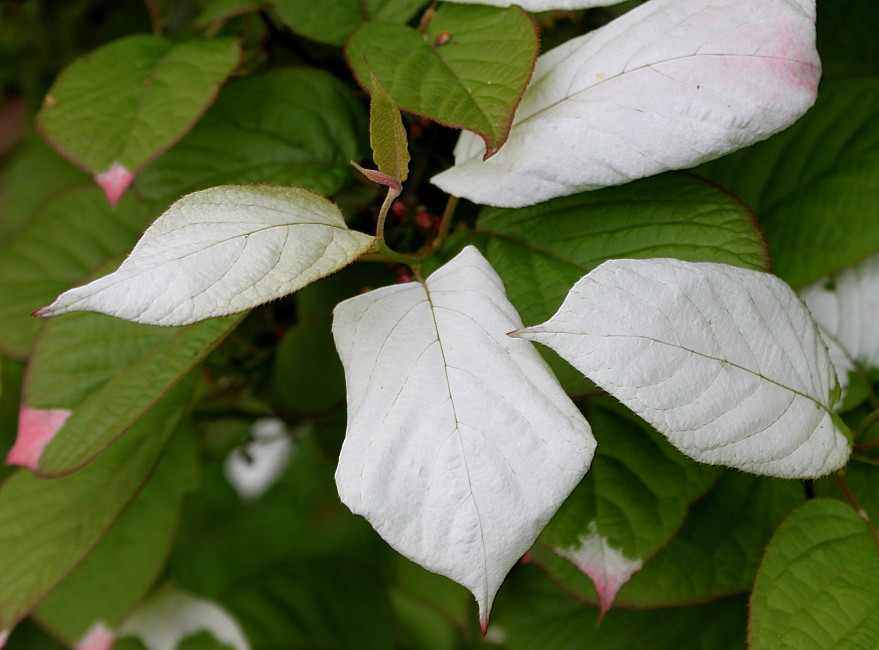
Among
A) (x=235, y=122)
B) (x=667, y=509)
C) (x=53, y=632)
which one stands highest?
(x=235, y=122)

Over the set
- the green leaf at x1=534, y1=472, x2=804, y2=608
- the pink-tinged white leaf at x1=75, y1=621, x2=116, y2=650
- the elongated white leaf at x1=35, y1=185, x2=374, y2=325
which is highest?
the elongated white leaf at x1=35, y1=185, x2=374, y2=325

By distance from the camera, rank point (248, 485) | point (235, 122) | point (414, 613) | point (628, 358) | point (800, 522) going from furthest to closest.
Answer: point (248, 485), point (414, 613), point (235, 122), point (800, 522), point (628, 358)

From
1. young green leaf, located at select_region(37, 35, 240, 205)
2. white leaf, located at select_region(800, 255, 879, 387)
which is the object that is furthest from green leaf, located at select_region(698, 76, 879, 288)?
young green leaf, located at select_region(37, 35, 240, 205)

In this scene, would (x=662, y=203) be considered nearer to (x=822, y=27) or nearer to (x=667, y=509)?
(x=667, y=509)

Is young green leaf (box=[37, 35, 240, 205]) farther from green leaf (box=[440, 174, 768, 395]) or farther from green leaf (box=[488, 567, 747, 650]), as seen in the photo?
green leaf (box=[488, 567, 747, 650])

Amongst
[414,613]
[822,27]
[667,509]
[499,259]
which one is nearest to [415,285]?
[499,259]

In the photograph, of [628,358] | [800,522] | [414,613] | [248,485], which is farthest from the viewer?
[248,485]

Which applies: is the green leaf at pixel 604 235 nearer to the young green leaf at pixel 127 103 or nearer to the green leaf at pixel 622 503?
the green leaf at pixel 622 503
